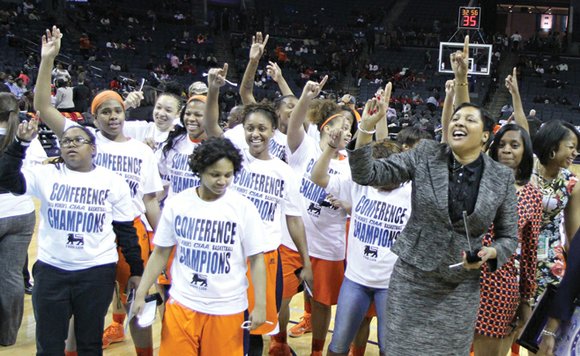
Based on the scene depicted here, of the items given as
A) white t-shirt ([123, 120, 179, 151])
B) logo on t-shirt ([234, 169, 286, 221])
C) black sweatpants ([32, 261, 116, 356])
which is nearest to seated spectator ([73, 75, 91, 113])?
white t-shirt ([123, 120, 179, 151])

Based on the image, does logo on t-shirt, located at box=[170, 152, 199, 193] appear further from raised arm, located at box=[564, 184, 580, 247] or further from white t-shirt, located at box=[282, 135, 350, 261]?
raised arm, located at box=[564, 184, 580, 247]

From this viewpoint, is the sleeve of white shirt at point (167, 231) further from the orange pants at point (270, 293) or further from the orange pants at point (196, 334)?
the orange pants at point (270, 293)

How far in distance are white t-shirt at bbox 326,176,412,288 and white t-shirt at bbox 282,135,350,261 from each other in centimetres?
50

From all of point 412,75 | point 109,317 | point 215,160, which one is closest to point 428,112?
point 412,75

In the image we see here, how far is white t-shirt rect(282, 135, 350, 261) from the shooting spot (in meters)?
4.53

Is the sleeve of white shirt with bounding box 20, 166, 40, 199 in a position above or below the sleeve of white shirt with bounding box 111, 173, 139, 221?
above

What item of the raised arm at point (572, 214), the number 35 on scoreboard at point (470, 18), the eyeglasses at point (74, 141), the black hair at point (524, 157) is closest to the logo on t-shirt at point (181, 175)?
the eyeglasses at point (74, 141)

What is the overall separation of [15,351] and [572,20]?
2984 centimetres

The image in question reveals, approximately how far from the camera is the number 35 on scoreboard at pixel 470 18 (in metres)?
21.6

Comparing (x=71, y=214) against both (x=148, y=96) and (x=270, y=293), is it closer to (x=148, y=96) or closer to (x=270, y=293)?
(x=270, y=293)

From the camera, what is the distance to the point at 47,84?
411 centimetres

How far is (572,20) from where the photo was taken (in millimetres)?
29750

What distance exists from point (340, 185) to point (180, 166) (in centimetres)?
113

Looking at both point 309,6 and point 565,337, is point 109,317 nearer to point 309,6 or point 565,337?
point 565,337
